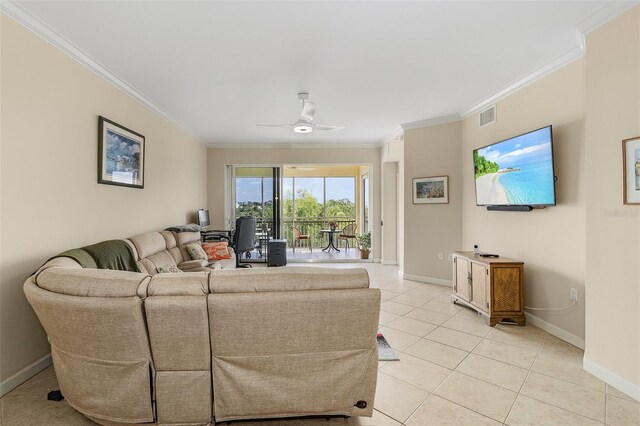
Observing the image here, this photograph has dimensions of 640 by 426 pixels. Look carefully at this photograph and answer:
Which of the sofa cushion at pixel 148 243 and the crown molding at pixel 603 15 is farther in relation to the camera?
the sofa cushion at pixel 148 243

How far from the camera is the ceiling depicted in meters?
2.11

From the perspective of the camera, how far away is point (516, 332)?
10.00 ft

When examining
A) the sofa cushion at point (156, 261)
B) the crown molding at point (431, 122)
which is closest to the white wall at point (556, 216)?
the crown molding at point (431, 122)

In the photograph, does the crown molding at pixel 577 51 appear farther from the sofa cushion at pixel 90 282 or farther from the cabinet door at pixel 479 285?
the sofa cushion at pixel 90 282

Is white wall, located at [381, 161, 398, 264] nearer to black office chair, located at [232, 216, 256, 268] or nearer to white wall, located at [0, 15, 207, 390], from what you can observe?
black office chair, located at [232, 216, 256, 268]

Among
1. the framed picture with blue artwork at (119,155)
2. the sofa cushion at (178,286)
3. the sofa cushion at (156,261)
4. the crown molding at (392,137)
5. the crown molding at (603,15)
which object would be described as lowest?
the sofa cushion at (156,261)

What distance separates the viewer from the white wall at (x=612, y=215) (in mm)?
1976

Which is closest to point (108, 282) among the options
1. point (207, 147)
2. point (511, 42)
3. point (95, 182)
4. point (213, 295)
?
point (213, 295)

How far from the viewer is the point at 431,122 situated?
16.0ft

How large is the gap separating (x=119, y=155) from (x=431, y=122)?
449cm

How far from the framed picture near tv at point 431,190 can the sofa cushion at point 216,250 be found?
10.9 feet

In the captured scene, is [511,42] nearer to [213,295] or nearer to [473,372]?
[473,372]

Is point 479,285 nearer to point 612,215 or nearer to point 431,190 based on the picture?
point 612,215

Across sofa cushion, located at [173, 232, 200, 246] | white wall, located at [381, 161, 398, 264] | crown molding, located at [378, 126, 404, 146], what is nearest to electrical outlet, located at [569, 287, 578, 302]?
crown molding, located at [378, 126, 404, 146]
